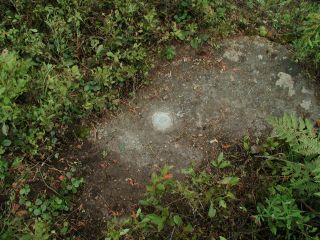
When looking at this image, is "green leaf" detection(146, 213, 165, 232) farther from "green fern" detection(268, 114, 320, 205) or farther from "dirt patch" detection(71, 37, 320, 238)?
"green fern" detection(268, 114, 320, 205)

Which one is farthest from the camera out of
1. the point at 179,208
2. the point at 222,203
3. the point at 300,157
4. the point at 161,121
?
the point at 161,121

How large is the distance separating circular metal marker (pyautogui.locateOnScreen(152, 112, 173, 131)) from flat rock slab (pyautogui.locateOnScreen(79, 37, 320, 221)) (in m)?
0.01

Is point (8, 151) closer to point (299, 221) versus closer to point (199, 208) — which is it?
point (199, 208)

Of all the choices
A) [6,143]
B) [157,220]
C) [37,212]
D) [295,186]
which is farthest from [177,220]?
[6,143]

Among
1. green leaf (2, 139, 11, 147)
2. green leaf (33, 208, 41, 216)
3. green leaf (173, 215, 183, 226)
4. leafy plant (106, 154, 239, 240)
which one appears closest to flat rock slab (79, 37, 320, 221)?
leafy plant (106, 154, 239, 240)

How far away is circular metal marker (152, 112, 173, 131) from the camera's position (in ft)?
14.6

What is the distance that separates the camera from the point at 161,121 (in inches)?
177

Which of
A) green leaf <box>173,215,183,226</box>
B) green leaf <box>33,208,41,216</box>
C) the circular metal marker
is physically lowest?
green leaf <box>33,208,41,216</box>

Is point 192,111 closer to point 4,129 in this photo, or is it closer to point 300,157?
point 300,157

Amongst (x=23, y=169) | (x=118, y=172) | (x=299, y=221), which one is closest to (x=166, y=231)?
(x=118, y=172)

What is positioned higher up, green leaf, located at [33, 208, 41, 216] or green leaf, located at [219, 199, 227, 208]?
green leaf, located at [219, 199, 227, 208]

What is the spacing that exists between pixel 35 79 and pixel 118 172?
1337mm

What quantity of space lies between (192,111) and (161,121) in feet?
1.24

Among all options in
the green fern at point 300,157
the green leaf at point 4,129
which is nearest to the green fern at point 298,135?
the green fern at point 300,157
